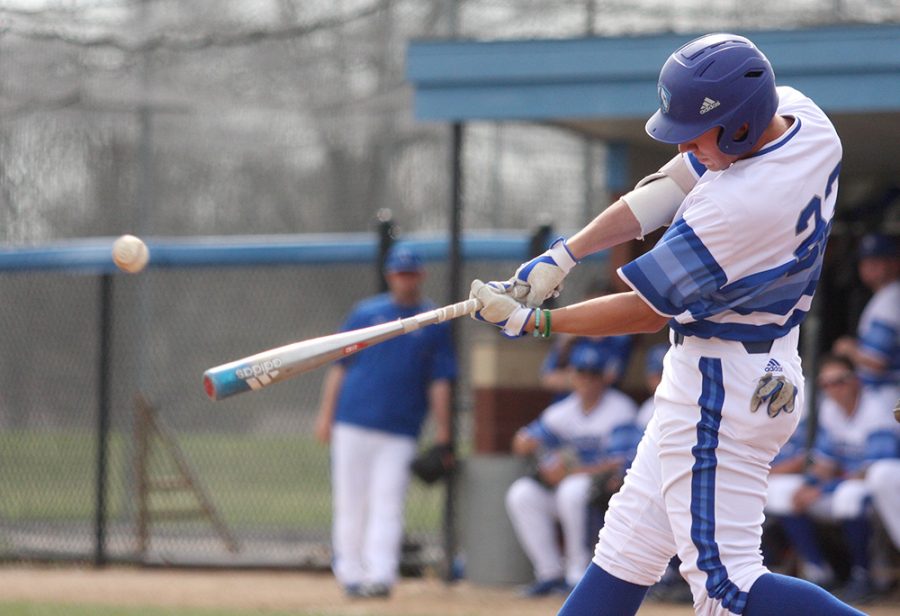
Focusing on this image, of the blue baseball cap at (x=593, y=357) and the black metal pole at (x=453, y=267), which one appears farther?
the black metal pole at (x=453, y=267)

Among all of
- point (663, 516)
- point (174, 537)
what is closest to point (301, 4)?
point (174, 537)

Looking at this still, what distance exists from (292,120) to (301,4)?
0.83m

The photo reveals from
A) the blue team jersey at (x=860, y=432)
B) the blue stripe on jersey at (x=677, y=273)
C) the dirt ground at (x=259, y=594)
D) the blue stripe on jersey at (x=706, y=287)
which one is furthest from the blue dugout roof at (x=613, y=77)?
the blue stripe on jersey at (x=677, y=273)

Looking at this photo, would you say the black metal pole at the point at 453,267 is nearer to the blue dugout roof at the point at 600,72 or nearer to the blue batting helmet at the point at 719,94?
the blue dugout roof at the point at 600,72

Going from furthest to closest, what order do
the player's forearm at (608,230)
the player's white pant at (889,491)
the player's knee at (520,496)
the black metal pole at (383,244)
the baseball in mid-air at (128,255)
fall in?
the black metal pole at (383,244)
the player's knee at (520,496)
the player's white pant at (889,491)
the baseball in mid-air at (128,255)
the player's forearm at (608,230)

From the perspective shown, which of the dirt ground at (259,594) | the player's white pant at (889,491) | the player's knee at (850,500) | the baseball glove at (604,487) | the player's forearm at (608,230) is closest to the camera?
the player's forearm at (608,230)

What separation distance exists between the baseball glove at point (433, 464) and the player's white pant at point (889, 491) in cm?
219

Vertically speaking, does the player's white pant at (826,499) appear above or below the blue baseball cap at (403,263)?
below

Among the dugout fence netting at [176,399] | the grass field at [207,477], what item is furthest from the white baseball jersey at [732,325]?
the grass field at [207,477]

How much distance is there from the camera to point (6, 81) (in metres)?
10.5

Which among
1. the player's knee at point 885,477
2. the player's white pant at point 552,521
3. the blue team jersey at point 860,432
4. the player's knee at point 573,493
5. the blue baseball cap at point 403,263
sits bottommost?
the player's white pant at point 552,521

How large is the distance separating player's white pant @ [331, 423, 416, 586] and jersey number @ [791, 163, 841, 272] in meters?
4.35

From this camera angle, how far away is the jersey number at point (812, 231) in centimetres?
357

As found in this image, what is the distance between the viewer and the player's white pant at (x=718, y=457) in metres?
3.59
